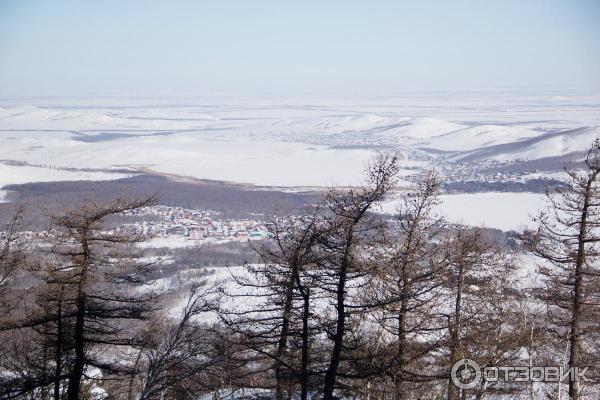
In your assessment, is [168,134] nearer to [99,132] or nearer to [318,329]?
[99,132]

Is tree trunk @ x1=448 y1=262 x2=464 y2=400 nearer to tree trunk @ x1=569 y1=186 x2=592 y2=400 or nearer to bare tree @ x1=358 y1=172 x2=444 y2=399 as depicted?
bare tree @ x1=358 y1=172 x2=444 y2=399

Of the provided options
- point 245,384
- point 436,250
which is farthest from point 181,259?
point 436,250

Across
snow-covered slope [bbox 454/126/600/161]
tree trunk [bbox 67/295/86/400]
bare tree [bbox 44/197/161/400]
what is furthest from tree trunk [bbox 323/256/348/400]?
snow-covered slope [bbox 454/126/600/161]

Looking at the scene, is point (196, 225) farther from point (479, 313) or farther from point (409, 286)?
point (409, 286)

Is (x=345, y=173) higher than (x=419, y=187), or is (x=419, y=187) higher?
(x=419, y=187)

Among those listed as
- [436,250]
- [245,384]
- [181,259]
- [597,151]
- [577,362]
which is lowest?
[181,259]
